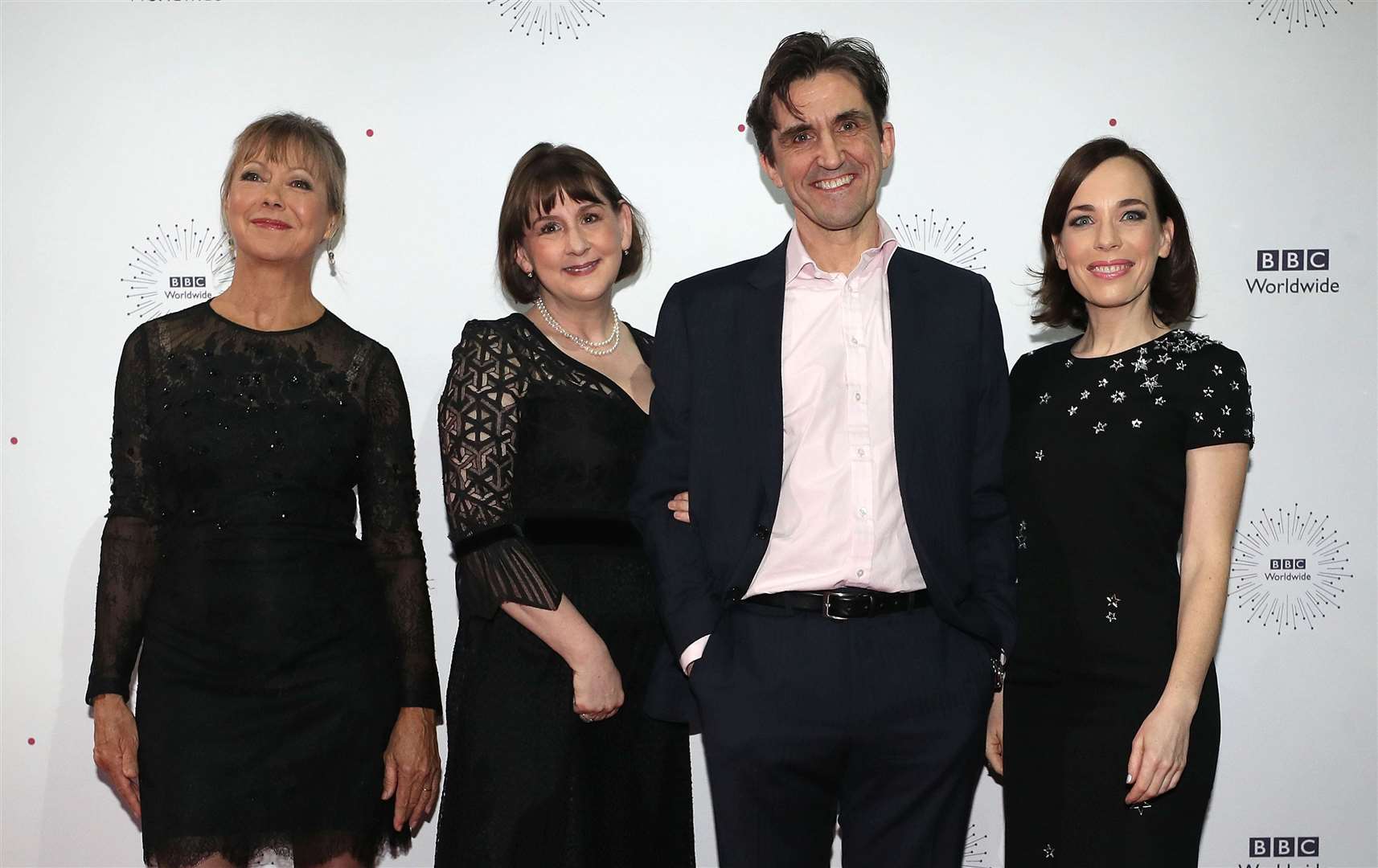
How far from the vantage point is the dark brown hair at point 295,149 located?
8.04ft

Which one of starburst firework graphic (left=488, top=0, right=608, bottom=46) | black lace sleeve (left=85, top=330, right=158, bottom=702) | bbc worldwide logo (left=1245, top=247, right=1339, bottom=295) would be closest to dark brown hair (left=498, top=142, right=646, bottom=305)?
starburst firework graphic (left=488, top=0, right=608, bottom=46)

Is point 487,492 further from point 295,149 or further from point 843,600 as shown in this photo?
point 295,149

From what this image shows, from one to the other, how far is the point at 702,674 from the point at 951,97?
5.75 ft

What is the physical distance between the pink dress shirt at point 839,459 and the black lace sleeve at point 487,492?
1.20 ft

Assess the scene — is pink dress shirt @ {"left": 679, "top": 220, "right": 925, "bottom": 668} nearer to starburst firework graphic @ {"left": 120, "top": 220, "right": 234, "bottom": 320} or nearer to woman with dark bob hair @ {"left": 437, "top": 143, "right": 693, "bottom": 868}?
woman with dark bob hair @ {"left": 437, "top": 143, "right": 693, "bottom": 868}

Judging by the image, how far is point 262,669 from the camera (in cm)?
228

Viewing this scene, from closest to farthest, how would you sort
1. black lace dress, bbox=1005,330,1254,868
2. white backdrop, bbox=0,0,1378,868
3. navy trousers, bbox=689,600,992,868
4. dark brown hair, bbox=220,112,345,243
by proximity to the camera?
navy trousers, bbox=689,600,992,868 < black lace dress, bbox=1005,330,1254,868 < dark brown hair, bbox=220,112,345,243 < white backdrop, bbox=0,0,1378,868

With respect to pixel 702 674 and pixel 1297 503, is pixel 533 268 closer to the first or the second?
pixel 702 674

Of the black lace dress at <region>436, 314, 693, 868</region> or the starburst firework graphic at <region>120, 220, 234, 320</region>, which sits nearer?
the black lace dress at <region>436, 314, 693, 868</region>

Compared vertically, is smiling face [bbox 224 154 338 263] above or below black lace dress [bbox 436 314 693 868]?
above

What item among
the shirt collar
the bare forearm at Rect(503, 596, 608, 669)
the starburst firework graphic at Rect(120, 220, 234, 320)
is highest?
the starburst firework graphic at Rect(120, 220, 234, 320)

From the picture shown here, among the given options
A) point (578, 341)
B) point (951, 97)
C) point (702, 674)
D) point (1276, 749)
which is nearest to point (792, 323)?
point (578, 341)

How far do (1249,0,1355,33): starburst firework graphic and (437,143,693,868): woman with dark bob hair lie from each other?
189cm
